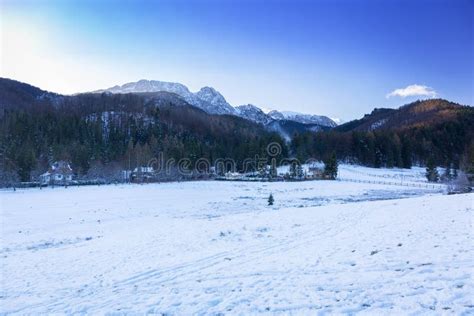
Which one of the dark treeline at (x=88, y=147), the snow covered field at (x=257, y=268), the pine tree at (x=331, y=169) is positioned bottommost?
the snow covered field at (x=257, y=268)

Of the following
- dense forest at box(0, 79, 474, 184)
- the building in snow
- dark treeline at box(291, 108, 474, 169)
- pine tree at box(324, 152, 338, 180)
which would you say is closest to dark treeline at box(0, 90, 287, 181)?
dense forest at box(0, 79, 474, 184)

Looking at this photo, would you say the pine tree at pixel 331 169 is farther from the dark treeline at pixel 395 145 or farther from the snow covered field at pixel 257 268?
the snow covered field at pixel 257 268

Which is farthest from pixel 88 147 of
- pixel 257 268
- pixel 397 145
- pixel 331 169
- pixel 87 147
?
pixel 397 145

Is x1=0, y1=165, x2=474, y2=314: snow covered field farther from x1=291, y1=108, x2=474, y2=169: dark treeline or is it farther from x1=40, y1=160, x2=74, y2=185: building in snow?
x1=291, y1=108, x2=474, y2=169: dark treeline

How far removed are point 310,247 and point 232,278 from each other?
5081 mm

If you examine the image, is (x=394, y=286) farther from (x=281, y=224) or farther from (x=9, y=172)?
(x=9, y=172)

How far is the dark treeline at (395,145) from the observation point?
12938cm

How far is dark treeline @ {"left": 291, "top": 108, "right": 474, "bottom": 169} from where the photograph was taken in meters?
129

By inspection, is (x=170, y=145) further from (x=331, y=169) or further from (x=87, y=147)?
(x=331, y=169)

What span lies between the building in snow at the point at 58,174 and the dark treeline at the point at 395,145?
76.9 m

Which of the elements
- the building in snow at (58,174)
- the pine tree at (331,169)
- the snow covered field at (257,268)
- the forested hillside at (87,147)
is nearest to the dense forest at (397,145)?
the forested hillside at (87,147)

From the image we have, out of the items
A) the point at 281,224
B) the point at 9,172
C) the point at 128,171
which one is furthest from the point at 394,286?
the point at 128,171

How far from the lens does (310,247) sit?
48.4ft

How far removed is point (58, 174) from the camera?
88.9 meters
